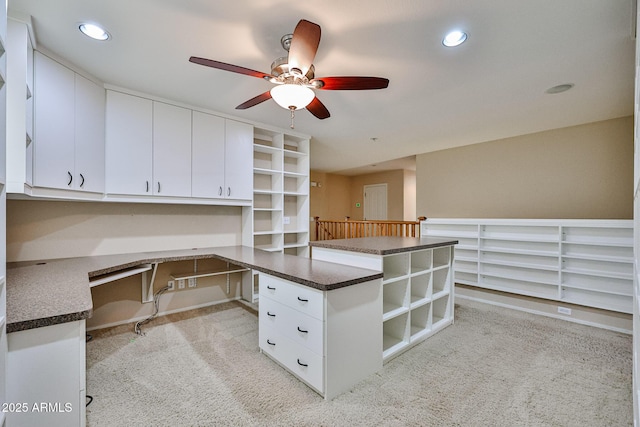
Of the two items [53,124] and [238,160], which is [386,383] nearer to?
[238,160]

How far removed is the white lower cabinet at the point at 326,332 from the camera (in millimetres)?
1869

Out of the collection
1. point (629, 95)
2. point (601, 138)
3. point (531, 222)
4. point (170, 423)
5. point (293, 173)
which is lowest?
point (170, 423)

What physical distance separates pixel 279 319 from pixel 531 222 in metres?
3.46

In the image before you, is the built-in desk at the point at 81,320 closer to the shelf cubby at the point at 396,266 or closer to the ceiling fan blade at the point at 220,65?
the shelf cubby at the point at 396,266

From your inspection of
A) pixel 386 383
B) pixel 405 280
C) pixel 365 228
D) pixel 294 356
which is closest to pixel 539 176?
pixel 365 228

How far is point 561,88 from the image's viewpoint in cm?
260

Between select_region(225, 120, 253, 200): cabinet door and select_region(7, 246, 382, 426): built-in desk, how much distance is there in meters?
0.88

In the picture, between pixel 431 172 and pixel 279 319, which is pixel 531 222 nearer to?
pixel 431 172

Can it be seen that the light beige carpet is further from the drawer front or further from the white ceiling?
the white ceiling

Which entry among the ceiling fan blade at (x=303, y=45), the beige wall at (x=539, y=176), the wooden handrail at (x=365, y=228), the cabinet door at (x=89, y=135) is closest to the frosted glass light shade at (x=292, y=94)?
the ceiling fan blade at (x=303, y=45)

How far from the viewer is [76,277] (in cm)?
195

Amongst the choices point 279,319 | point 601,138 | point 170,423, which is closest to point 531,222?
point 601,138

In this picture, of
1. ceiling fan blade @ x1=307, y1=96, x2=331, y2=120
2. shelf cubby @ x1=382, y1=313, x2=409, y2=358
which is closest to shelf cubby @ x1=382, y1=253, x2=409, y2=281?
shelf cubby @ x1=382, y1=313, x2=409, y2=358

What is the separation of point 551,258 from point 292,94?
3861 mm
